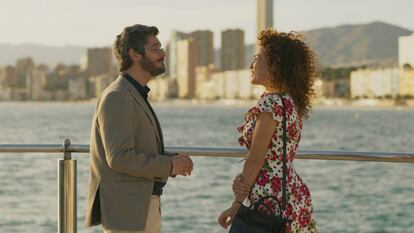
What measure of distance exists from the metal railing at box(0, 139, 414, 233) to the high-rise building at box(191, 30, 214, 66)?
117 meters

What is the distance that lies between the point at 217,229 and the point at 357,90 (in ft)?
320

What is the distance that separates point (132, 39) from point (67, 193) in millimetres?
1078

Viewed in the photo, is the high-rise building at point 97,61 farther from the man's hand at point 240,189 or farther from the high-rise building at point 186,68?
the man's hand at point 240,189

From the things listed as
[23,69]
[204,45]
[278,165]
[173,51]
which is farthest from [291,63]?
[23,69]

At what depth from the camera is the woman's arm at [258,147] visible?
2709 mm

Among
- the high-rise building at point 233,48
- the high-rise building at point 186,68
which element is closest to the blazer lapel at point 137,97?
the high-rise building at point 233,48

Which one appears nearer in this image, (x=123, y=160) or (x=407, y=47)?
(x=123, y=160)

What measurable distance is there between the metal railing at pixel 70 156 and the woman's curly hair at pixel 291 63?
2.31 ft

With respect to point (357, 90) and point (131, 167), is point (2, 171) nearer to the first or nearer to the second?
point (131, 167)

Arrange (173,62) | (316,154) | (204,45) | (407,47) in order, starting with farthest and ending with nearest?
(173,62) → (204,45) → (407,47) → (316,154)

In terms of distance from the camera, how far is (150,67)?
9.44ft

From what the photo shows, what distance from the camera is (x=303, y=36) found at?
9.37ft

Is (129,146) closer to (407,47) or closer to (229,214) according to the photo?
(229,214)

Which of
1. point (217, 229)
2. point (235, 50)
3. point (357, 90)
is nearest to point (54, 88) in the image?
point (235, 50)
